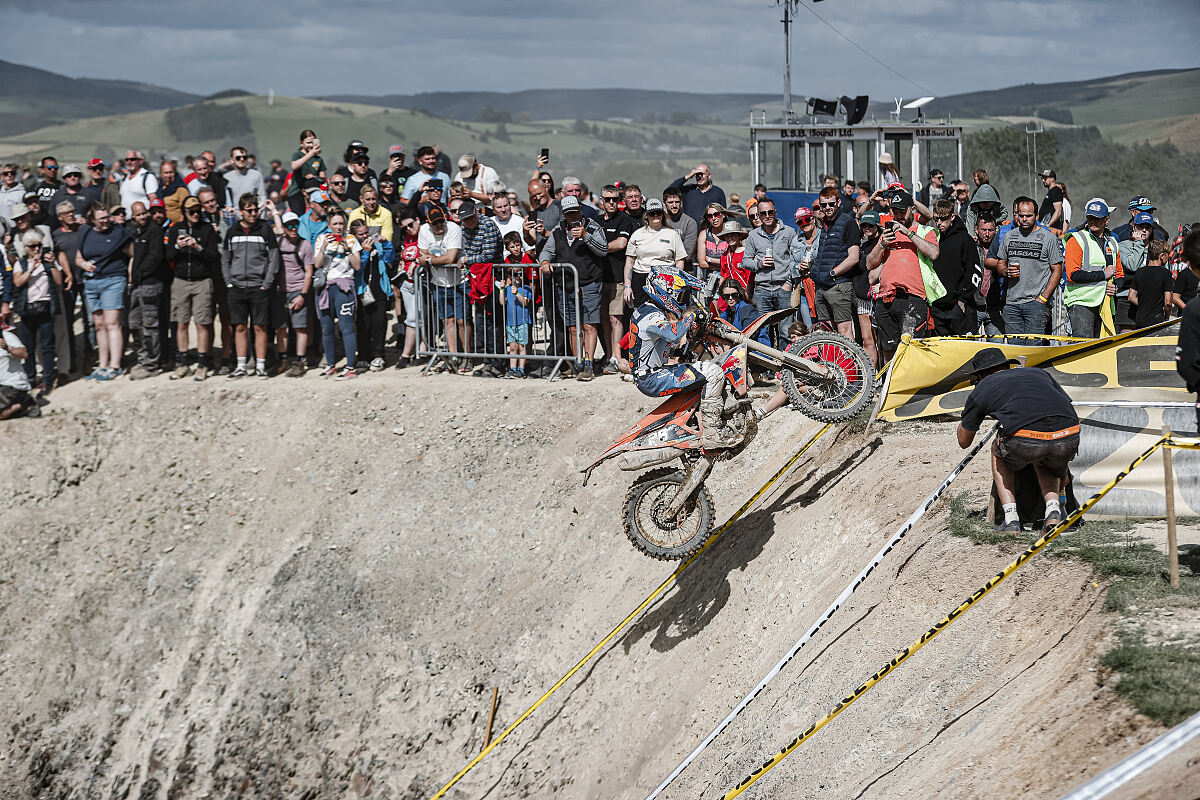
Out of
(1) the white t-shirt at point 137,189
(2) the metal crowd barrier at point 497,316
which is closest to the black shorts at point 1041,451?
(2) the metal crowd barrier at point 497,316

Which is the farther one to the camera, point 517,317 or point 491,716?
point 517,317

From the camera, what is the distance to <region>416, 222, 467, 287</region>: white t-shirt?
14.8 metres

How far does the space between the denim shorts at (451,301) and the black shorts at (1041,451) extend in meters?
8.78

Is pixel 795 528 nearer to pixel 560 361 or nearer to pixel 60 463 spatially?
pixel 560 361

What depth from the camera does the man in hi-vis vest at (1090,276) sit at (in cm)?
1215

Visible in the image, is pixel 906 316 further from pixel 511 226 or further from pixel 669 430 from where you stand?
pixel 511 226

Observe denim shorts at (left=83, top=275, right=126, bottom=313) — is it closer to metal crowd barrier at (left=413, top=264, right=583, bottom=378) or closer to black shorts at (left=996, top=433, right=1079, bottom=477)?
metal crowd barrier at (left=413, top=264, right=583, bottom=378)

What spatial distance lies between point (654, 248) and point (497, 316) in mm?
2915

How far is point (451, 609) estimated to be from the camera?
12.6 metres

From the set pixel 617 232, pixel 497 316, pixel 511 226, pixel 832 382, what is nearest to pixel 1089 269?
pixel 832 382

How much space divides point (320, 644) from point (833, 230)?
7456 millimetres

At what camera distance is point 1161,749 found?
3.97 meters

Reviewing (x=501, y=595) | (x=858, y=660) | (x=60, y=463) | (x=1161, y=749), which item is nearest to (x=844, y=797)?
(x=858, y=660)

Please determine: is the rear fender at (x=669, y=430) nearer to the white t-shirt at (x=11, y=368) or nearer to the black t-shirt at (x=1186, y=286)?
the black t-shirt at (x=1186, y=286)
